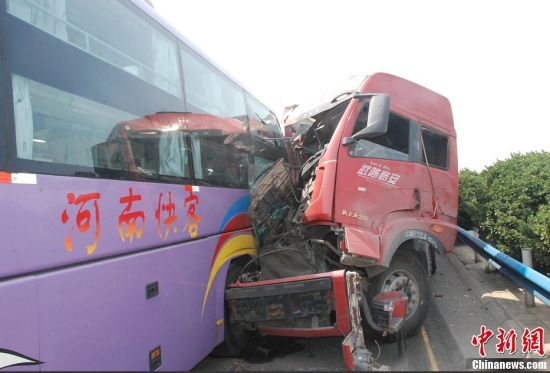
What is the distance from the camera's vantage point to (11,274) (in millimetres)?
2062

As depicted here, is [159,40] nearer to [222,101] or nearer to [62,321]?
[222,101]

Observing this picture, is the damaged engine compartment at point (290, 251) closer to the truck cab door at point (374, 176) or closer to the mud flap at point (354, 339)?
the mud flap at point (354, 339)

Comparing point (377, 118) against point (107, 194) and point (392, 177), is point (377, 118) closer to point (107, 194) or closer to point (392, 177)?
point (392, 177)

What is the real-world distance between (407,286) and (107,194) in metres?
3.76

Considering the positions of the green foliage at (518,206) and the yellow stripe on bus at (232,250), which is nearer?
the yellow stripe on bus at (232,250)

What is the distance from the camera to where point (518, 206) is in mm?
6699

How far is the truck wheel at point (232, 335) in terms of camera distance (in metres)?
4.48

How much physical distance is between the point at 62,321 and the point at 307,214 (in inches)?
107

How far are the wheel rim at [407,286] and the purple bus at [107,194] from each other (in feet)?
6.26

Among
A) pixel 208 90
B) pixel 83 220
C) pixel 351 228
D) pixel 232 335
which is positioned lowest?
pixel 232 335

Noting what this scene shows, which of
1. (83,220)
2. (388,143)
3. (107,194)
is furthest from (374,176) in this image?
(83,220)

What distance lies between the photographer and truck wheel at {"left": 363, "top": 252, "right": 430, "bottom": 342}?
15.3 ft

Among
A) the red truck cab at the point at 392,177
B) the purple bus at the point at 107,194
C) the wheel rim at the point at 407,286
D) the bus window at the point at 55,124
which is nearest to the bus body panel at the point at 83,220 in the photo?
the purple bus at the point at 107,194

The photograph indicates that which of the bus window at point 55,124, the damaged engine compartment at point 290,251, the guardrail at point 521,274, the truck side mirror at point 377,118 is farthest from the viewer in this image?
the guardrail at point 521,274
